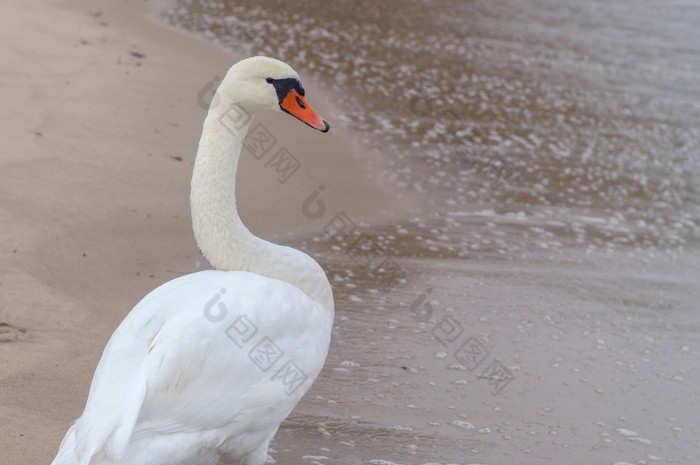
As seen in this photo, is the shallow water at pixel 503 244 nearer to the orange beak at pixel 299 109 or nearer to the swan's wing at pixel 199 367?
the swan's wing at pixel 199 367

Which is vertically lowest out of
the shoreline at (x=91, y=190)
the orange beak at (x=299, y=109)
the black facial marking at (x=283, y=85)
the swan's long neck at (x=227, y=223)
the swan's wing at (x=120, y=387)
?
the shoreline at (x=91, y=190)

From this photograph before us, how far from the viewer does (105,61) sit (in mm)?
7812

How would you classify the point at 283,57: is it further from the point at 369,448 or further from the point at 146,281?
the point at 369,448

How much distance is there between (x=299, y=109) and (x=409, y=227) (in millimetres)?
2570

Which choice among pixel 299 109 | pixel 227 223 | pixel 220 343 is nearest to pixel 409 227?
pixel 299 109

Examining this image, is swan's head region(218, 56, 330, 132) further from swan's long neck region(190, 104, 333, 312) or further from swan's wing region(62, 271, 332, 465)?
swan's wing region(62, 271, 332, 465)

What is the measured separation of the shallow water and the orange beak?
1.22 m

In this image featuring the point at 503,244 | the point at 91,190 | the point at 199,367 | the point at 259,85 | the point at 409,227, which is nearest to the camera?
the point at 199,367

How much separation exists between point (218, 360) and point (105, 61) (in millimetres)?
5228

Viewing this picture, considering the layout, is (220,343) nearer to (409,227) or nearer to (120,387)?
(120,387)

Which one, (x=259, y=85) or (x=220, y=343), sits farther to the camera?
(x=259, y=85)

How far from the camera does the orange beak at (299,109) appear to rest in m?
3.67

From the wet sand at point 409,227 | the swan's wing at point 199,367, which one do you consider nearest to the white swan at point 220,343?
the swan's wing at point 199,367

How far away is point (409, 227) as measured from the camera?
243 inches
